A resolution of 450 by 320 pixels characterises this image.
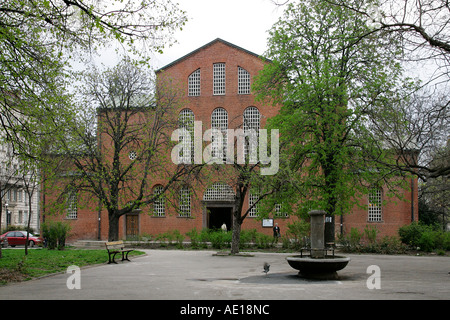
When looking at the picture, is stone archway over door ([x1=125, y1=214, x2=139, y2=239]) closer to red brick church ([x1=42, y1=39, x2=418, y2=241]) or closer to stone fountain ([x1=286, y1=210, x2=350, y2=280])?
red brick church ([x1=42, y1=39, x2=418, y2=241])

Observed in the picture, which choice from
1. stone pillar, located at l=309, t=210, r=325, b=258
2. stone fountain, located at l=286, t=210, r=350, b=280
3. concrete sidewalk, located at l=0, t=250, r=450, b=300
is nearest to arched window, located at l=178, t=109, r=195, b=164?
concrete sidewalk, located at l=0, t=250, r=450, b=300

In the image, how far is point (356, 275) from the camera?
1502 centimetres

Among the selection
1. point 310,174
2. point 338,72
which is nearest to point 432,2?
point 338,72

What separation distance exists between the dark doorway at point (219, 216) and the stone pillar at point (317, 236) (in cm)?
2783

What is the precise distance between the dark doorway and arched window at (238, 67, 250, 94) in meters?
11.1

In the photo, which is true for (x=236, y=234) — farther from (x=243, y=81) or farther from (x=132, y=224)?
(x=243, y=81)

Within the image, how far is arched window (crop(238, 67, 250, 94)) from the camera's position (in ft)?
136

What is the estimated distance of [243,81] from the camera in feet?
137

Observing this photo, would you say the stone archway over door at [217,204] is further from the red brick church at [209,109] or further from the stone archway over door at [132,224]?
the stone archway over door at [132,224]

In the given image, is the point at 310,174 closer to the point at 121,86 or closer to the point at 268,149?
the point at 268,149
